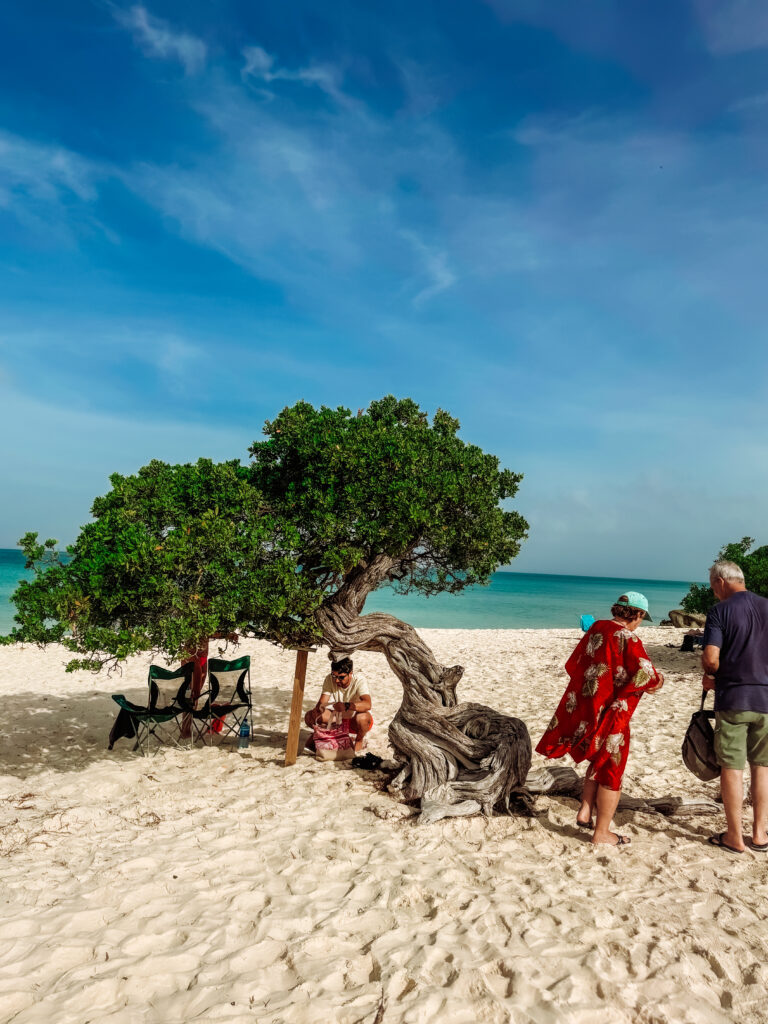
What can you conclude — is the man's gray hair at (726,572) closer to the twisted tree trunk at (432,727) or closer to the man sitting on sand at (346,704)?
the twisted tree trunk at (432,727)

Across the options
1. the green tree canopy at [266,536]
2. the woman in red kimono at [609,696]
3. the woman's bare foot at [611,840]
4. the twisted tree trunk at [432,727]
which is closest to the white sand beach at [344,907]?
the woman's bare foot at [611,840]

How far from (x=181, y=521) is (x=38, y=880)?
9.75 feet

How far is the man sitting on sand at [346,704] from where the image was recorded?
24.7 ft

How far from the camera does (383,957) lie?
348 cm

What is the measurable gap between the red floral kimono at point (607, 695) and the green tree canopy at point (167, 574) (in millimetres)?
2672

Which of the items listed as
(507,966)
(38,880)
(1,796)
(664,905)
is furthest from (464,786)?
(1,796)

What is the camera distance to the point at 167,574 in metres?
5.81

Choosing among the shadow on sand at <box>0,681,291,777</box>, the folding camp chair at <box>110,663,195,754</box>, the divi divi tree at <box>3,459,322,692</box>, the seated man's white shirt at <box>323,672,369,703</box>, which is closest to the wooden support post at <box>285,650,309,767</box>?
the seated man's white shirt at <box>323,672,369,703</box>

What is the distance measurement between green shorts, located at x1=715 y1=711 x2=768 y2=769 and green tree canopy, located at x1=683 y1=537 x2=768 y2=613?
9.37m

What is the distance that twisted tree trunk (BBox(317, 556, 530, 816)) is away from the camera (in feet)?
19.4

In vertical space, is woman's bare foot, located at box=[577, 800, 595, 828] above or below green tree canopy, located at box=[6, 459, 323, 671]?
below

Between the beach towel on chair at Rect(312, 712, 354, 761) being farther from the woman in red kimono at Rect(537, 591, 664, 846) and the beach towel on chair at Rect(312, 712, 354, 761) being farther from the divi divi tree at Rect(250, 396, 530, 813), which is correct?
the woman in red kimono at Rect(537, 591, 664, 846)

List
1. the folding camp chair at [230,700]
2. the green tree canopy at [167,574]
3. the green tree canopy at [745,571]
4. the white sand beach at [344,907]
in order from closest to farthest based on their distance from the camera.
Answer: the white sand beach at [344,907] → the green tree canopy at [167,574] → the folding camp chair at [230,700] → the green tree canopy at [745,571]

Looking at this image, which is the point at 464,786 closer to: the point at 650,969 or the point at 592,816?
the point at 592,816
